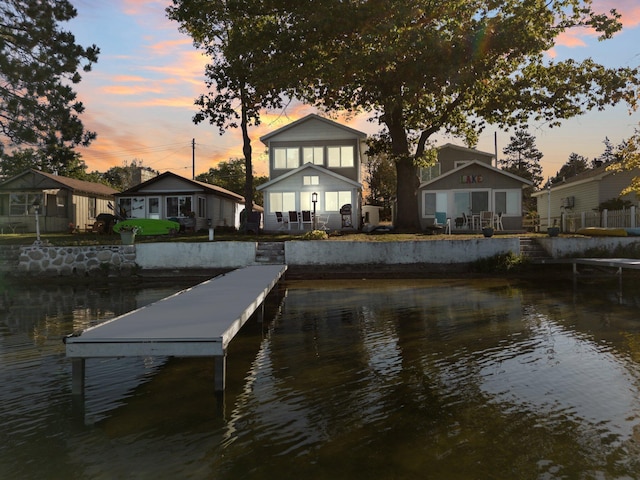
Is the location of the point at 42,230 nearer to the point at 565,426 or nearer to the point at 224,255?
the point at 224,255

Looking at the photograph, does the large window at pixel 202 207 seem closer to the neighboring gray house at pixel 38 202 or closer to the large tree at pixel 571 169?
the neighboring gray house at pixel 38 202

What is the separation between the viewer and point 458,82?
19.6 meters

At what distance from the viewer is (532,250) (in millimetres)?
18812

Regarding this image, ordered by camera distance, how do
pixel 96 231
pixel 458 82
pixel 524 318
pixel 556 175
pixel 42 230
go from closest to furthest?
pixel 524 318, pixel 458 82, pixel 96 231, pixel 42 230, pixel 556 175

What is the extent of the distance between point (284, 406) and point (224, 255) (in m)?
14.0

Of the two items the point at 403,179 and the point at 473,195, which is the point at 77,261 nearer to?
the point at 403,179

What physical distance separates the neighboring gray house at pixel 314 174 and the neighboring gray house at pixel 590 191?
35.7 ft

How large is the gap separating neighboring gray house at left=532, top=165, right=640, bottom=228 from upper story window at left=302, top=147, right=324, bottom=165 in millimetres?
12946

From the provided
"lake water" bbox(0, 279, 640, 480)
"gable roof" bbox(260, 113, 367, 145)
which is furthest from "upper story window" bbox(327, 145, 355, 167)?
"lake water" bbox(0, 279, 640, 480)

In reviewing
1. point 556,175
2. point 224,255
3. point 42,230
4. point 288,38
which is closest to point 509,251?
point 224,255

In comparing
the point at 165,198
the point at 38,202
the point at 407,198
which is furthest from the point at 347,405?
the point at 38,202

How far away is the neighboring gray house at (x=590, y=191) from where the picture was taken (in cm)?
2659

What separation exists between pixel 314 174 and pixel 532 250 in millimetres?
12594

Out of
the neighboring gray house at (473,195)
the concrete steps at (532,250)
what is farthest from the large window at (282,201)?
the concrete steps at (532,250)
